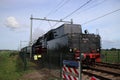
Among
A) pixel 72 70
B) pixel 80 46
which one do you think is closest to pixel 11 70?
pixel 80 46

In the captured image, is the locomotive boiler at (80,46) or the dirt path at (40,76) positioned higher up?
the locomotive boiler at (80,46)

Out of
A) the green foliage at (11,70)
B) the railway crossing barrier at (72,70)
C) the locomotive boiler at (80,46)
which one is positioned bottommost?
the green foliage at (11,70)

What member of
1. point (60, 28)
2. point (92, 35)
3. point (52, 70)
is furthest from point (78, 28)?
point (52, 70)

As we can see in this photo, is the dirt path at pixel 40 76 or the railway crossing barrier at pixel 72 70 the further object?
the dirt path at pixel 40 76

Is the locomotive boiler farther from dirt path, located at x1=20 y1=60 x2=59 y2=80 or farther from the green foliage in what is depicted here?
the green foliage

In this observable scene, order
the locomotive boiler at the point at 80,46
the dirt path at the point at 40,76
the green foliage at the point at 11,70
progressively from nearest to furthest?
the dirt path at the point at 40,76, the green foliage at the point at 11,70, the locomotive boiler at the point at 80,46

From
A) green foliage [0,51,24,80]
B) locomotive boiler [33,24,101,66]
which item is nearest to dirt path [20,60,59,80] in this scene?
green foliage [0,51,24,80]

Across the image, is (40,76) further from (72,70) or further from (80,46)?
(72,70)

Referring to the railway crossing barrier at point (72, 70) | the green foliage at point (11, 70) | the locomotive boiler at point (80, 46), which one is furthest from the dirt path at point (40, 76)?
the railway crossing barrier at point (72, 70)

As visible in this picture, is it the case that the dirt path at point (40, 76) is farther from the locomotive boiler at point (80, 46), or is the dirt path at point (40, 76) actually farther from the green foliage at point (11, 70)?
the locomotive boiler at point (80, 46)

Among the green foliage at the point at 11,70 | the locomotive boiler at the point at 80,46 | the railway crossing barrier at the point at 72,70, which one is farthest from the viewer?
the locomotive boiler at the point at 80,46

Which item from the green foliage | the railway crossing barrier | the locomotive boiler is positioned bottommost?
the green foliage

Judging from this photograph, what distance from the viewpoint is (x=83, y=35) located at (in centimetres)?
1797

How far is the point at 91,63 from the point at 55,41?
4534 millimetres
